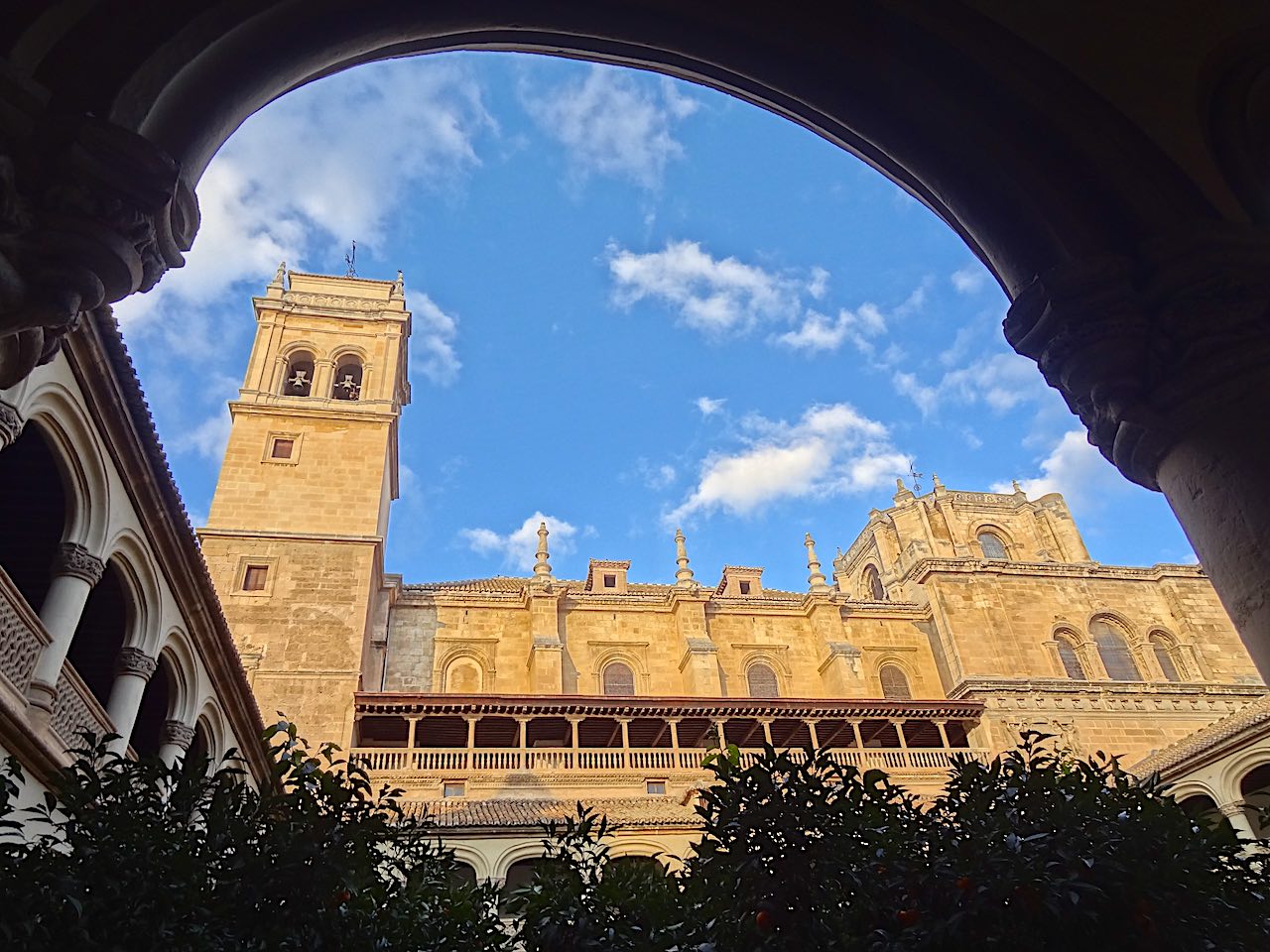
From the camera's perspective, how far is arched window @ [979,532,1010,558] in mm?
35406

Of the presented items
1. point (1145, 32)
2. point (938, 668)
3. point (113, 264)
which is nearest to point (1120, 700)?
point (938, 668)

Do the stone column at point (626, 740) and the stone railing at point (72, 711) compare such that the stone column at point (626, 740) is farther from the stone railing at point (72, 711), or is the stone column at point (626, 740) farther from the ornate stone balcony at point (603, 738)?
the stone railing at point (72, 711)

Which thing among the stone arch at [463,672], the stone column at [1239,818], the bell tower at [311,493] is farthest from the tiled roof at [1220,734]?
the bell tower at [311,493]

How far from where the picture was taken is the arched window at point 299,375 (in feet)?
92.8

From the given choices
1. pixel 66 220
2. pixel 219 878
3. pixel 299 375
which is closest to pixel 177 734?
pixel 219 878

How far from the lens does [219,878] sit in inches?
150

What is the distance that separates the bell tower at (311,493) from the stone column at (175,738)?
31.4ft

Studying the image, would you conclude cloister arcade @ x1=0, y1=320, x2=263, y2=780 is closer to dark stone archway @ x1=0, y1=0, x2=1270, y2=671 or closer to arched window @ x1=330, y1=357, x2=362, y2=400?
dark stone archway @ x1=0, y1=0, x2=1270, y2=671

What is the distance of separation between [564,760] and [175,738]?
1112 centimetres

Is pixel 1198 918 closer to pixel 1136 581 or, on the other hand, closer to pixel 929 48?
pixel 929 48

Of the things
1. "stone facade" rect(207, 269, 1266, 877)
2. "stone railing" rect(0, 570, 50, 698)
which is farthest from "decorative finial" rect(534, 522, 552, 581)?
"stone railing" rect(0, 570, 50, 698)

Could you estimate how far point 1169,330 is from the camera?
2629mm

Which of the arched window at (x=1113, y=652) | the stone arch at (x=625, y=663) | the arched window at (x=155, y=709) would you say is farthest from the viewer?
the arched window at (x=1113, y=652)

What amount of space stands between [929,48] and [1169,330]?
1.38 m
